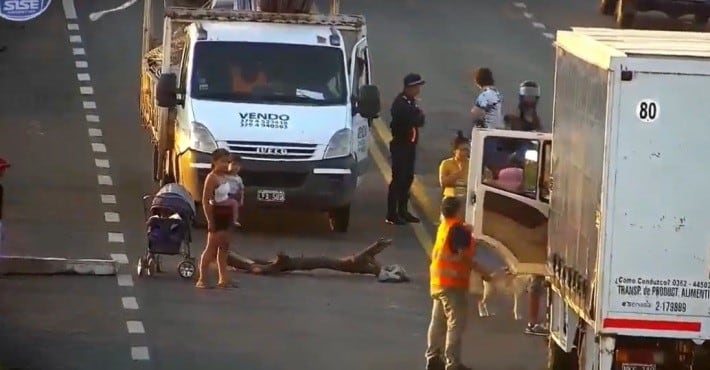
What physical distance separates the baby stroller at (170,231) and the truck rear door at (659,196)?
22.6 ft

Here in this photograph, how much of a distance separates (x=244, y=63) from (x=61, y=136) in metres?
5.61

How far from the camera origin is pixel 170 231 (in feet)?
61.5

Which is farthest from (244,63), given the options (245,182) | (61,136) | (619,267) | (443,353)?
(619,267)

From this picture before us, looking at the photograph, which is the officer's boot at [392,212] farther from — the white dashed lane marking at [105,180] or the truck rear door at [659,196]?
the truck rear door at [659,196]

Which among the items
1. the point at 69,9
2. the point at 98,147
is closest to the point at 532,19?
the point at 69,9

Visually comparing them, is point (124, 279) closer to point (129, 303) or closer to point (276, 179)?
point (129, 303)

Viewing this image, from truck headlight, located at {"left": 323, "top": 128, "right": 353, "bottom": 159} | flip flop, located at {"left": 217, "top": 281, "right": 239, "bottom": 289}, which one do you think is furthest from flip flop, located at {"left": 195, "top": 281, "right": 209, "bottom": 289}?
truck headlight, located at {"left": 323, "top": 128, "right": 353, "bottom": 159}

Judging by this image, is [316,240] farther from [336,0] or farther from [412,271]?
[336,0]

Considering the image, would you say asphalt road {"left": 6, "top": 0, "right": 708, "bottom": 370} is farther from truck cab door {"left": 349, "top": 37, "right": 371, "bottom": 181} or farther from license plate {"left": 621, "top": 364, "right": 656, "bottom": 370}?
license plate {"left": 621, "top": 364, "right": 656, "bottom": 370}

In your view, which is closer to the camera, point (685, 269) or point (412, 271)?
point (685, 269)

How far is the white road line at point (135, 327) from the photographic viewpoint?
665 inches

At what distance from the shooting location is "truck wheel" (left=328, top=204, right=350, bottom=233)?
2198 centimetres

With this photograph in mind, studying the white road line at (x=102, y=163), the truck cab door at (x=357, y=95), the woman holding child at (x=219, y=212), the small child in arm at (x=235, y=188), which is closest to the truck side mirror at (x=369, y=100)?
the truck cab door at (x=357, y=95)

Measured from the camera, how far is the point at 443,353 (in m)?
15.5
